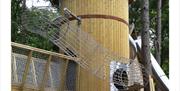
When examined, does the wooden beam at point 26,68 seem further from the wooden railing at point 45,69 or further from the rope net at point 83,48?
the rope net at point 83,48

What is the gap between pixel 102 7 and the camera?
5.00 metres

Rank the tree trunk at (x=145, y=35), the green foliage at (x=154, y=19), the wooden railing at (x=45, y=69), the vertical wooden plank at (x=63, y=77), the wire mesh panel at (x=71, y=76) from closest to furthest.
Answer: the wooden railing at (x=45, y=69), the vertical wooden plank at (x=63, y=77), the wire mesh panel at (x=71, y=76), the tree trunk at (x=145, y=35), the green foliage at (x=154, y=19)

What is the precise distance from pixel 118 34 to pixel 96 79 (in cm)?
74

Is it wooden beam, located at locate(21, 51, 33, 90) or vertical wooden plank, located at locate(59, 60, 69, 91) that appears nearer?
wooden beam, located at locate(21, 51, 33, 90)

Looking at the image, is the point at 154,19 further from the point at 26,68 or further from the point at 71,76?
the point at 26,68

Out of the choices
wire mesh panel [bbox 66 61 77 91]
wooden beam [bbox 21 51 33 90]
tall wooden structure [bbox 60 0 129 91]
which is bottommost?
wire mesh panel [bbox 66 61 77 91]

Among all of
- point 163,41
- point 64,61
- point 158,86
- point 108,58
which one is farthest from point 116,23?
point 163,41

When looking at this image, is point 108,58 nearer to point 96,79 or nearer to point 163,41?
point 96,79

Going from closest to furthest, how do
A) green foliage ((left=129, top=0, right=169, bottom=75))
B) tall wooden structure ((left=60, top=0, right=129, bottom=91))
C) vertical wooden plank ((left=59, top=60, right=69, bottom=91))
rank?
vertical wooden plank ((left=59, top=60, right=69, bottom=91)) → tall wooden structure ((left=60, top=0, right=129, bottom=91)) → green foliage ((left=129, top=0, right=169, bottom=75))

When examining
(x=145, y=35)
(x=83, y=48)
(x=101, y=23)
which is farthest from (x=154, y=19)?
(x=83, y=48)

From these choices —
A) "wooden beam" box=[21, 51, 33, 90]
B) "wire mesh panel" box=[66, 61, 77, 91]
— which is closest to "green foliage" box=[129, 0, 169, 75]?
"wire mesh panel" box=[66, 61, 77, 91]

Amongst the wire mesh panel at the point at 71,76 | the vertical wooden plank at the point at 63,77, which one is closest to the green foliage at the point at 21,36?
the wire mesh panel at the point at 71,76

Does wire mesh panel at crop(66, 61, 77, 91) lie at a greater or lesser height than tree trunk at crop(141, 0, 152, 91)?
lesser

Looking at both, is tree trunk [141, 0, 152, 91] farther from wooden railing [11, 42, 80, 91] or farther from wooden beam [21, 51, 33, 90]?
wooden beam [21, 51, 33, 90]
